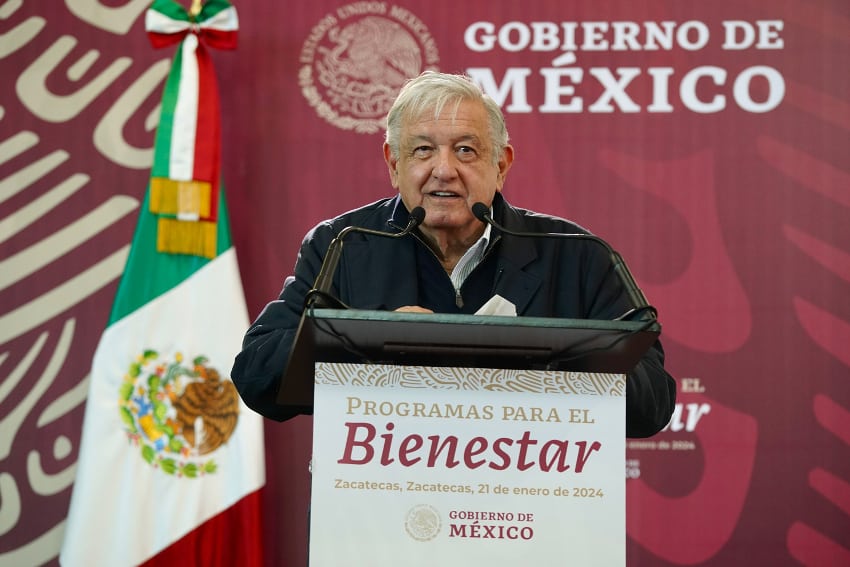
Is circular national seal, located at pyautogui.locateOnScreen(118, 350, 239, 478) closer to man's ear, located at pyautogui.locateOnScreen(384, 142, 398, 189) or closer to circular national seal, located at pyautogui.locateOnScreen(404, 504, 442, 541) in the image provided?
man's ear, located at pyautogui.locateOnScreen(384, 142, 398, 189)

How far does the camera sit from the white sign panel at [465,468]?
1.44m

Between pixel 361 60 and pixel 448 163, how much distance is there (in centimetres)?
197

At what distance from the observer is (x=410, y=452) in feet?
4.78

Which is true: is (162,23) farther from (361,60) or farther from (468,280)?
(468,280)

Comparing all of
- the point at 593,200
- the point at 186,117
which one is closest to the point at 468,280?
the point at 593,200

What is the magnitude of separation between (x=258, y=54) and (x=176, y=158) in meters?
0.50

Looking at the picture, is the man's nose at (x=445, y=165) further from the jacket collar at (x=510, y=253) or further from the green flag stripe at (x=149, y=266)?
the green flag stripe at (x=149, y=266)

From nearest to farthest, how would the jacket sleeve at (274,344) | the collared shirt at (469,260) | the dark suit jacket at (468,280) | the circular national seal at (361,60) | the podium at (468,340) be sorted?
the podium at (468,340), the jacket sleeve at (274,344), the dark suit jacket at (468,280), the collared shirt at (469,260), the circular national seal at (361,60)

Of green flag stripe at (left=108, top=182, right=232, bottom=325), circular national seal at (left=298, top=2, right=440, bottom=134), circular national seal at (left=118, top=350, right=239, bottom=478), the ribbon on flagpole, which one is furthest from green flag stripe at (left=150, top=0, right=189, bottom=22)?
circular national seal at (left=118, top=350, right=239, bottom=478)

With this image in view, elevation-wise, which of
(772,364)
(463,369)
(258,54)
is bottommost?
(772,364)

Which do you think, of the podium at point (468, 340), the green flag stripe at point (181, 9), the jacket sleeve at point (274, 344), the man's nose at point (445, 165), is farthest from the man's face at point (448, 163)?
the green flag stripe at point (181, 9)

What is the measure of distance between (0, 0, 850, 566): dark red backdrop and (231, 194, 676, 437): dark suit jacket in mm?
1709

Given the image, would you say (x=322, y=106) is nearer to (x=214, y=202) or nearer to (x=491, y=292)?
(x=214, y=202)

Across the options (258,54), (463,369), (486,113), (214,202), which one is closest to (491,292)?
(486,113)
